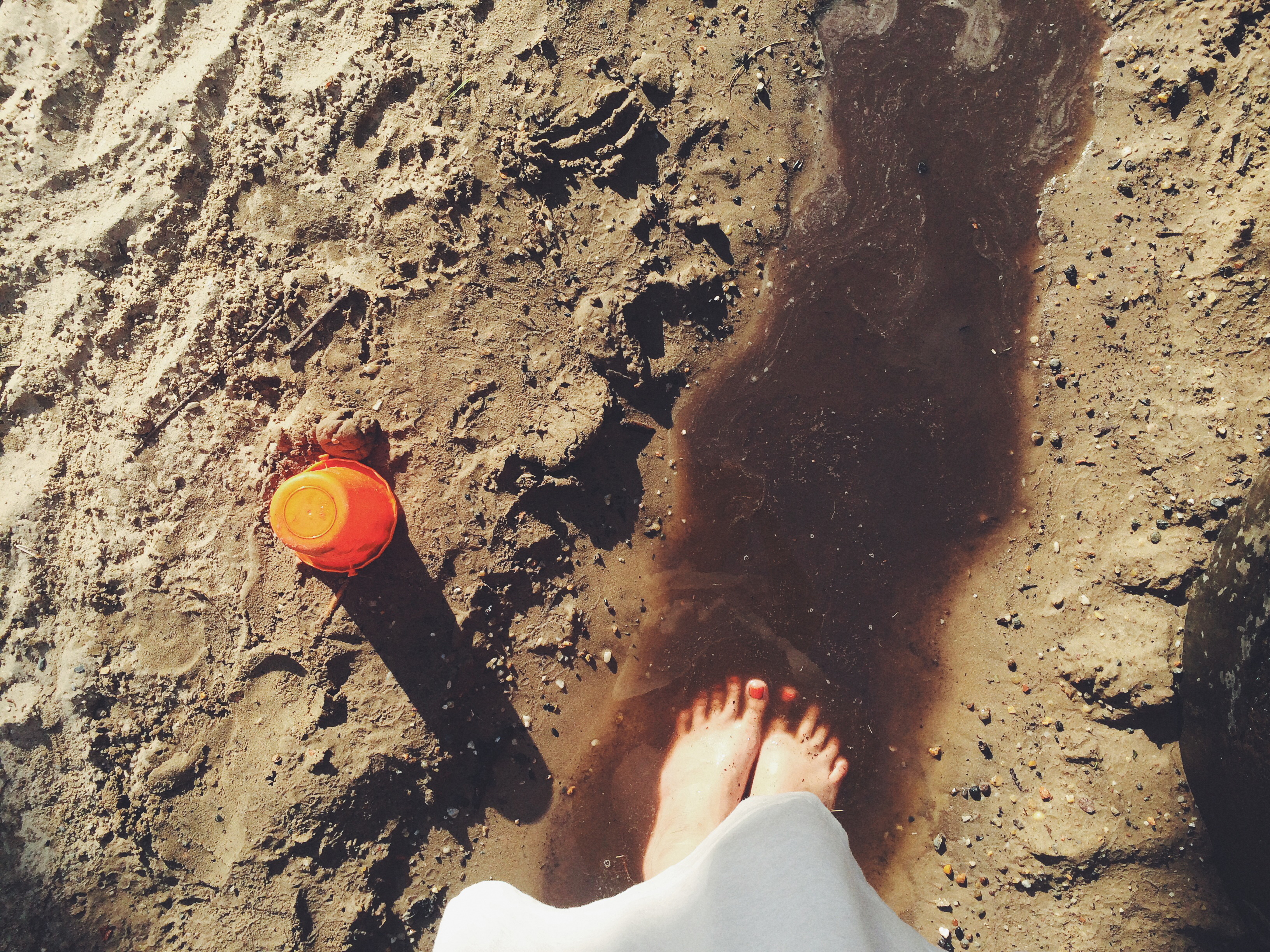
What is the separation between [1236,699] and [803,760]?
1684mm

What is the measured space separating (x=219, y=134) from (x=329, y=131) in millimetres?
472

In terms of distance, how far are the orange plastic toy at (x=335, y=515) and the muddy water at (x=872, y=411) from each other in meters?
1.25

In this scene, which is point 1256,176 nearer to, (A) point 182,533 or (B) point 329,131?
(B) point 329,131

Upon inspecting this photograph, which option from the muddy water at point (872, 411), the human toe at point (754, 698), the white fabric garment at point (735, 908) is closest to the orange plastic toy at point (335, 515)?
the muddy water at point (872, 411)

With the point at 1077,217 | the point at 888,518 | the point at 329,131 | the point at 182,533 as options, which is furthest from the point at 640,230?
the point at 182,533

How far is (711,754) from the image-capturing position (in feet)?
10.3

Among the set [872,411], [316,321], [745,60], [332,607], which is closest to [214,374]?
[316,321]

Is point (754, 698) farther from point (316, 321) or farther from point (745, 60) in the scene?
point (745, 60)

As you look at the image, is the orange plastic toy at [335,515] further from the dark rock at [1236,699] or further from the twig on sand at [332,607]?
the dark rock at [1236,699]

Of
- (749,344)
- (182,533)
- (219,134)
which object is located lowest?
(749,344)

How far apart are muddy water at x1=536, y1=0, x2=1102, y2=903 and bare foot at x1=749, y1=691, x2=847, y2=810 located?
4.3 inches

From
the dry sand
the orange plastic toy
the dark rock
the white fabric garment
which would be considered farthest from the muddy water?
the orange plastic toy

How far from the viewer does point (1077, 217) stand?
3045 millimetres

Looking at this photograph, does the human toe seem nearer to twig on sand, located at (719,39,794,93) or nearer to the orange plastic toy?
the orange plastic toy
